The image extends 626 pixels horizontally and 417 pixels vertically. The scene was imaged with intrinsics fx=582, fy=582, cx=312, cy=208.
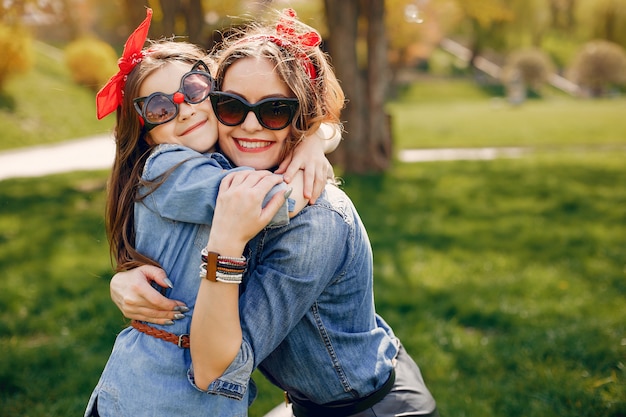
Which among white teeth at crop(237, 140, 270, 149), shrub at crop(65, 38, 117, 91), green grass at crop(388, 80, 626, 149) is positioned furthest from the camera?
shrub at crop(65, 38, 117, 91)

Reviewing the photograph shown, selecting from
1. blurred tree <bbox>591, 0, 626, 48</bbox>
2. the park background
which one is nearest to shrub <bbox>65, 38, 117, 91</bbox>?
the park background

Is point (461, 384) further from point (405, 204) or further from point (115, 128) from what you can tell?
point (405, 204)

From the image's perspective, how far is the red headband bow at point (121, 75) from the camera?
73.9 inches

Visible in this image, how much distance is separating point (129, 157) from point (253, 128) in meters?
0.49

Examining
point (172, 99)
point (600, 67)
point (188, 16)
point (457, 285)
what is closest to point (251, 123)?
point (172, 99)

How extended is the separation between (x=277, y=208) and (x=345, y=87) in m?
7.68

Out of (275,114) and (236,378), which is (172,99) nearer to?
(275,114)

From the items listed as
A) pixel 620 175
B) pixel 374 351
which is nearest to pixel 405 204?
pixel 620 175

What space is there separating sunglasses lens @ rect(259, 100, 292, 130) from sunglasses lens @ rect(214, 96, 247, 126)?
59mm

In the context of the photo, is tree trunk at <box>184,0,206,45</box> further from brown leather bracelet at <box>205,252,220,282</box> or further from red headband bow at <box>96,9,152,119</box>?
brown leather bracelet at <box>205,252,220,282</box>

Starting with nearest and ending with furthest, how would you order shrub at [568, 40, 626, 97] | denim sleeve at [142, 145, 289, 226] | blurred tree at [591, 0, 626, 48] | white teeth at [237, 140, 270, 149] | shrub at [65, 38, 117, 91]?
denim sleeve at [142, 145, 289, 226]
white teeth at [237, 140, 270, 149]
shrub at [65, 38, 117, 91]
blurred tree at [591, 0, 626, 48]
shrub at [568, 40, 626, 97]

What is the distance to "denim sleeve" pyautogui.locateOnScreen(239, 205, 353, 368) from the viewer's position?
1.52 meters

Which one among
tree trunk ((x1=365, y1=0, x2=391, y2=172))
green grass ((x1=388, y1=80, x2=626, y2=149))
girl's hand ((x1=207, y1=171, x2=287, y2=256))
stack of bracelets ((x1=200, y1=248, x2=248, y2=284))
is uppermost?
girl's hand ((x1=207, y1=171, x2=287, y2=256))

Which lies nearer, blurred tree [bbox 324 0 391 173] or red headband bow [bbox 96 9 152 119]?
red headband bow [bbox 96 9 152 119]
